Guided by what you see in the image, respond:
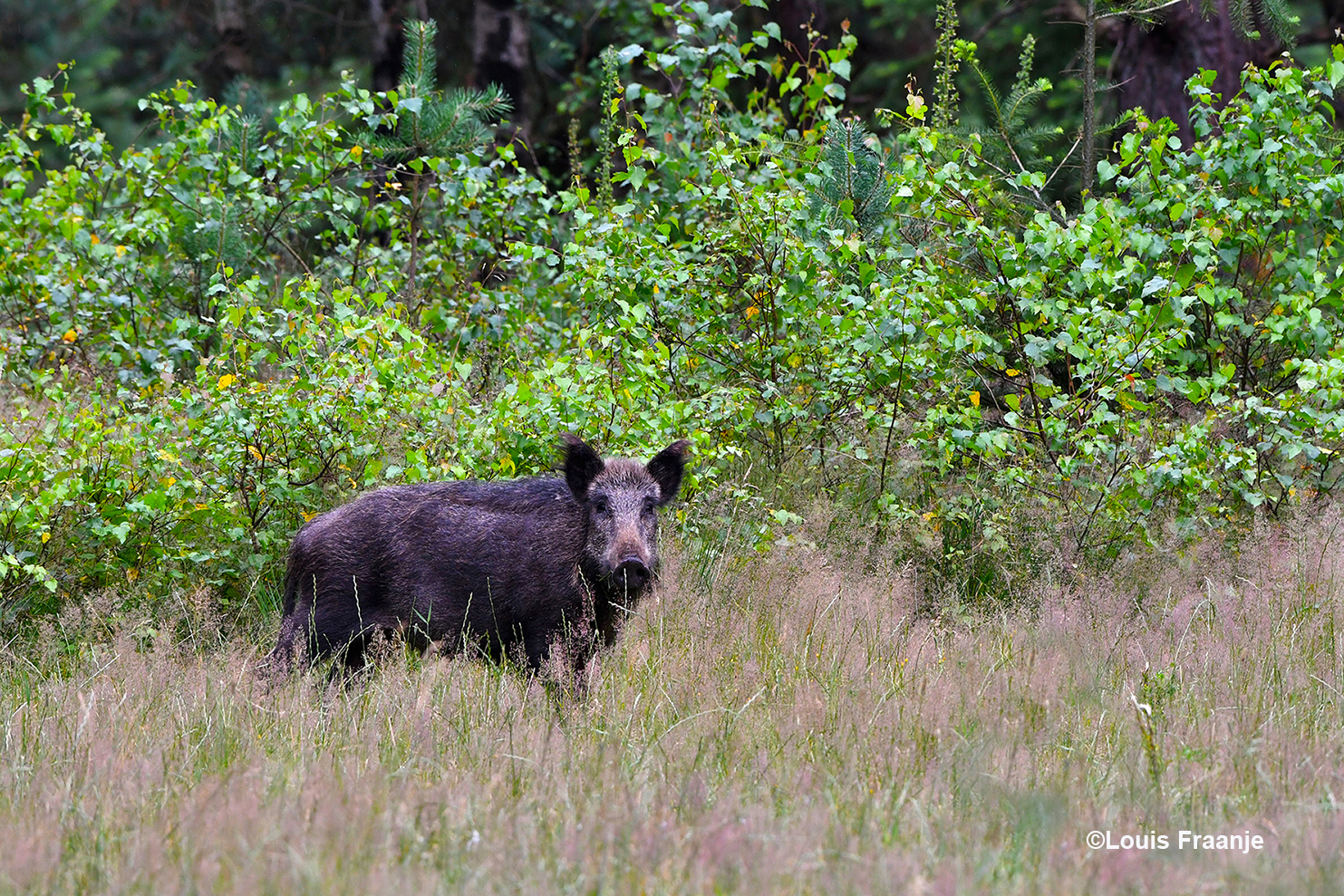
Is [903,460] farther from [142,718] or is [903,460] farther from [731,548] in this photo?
[142,718]

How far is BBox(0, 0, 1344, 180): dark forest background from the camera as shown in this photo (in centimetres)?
1080

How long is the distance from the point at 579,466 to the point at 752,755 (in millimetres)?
1896

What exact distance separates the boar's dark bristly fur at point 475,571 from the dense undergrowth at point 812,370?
0.67 metres

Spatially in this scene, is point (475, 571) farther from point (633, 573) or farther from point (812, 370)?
point (812, 370)

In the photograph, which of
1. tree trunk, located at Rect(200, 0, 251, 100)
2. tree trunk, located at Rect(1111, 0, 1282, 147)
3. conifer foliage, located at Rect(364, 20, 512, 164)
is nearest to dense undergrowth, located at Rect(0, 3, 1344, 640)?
conifer foliage, located at Rect(364, 20, 512, 164)

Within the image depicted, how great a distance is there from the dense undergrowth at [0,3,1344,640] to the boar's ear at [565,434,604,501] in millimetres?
817

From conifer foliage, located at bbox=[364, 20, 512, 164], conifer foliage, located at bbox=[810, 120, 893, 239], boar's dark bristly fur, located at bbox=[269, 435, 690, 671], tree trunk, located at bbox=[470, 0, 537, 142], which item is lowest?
boar's dark bristly fur, located at bbox=[269, 435, 690, 671]

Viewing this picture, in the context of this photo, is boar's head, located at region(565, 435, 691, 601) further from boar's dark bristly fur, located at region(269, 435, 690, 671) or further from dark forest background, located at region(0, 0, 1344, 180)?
dark forest background, located at region(0, 0, 1344, 180)

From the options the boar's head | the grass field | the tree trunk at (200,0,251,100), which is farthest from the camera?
the tree trunk at (200,0,251,100)

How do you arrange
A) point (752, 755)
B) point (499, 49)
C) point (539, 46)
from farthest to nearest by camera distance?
1. point (539, 46)
2. point (499, 49)
3. point (752, 755)

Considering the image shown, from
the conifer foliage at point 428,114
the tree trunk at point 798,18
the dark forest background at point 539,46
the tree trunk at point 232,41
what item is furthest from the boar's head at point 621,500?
the tree trunk at point 232,41

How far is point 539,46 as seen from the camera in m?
18.0

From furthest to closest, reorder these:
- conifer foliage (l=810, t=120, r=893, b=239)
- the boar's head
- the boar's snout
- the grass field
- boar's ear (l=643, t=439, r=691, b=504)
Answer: conifer foliage (l=810, t=120, r=893, b=239) → boar's ear (l=643, t=439, r=691, b=504) → the boar's head → the boar's snout → the grass field

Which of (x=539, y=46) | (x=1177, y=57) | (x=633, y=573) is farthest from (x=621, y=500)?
(x=539, y=46)
